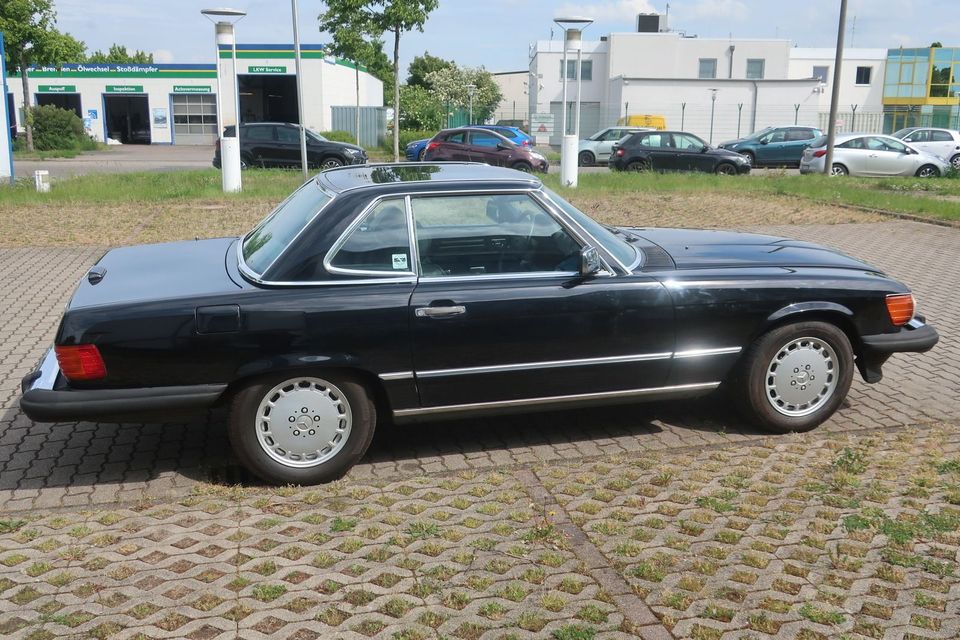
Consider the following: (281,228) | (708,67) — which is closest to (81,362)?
(281,228)

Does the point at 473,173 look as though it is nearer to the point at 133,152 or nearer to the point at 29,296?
the point at 29,296

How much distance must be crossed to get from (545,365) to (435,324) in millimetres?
665

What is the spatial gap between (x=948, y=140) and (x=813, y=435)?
92.9 ft

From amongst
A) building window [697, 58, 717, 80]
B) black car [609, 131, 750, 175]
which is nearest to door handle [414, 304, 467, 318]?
black car [609, 131, 750, 175]

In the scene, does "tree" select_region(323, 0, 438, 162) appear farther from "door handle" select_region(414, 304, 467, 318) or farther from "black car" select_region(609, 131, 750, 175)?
"door handle" select_region(414, 304, 467, 318)

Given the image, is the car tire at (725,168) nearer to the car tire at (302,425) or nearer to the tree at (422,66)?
the car tire at (302,425)

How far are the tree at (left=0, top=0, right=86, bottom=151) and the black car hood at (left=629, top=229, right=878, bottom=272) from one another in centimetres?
3334

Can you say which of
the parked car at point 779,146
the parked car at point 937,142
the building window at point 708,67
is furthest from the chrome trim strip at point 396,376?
the building window at point 708,67

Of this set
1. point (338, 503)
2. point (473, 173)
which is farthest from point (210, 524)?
point (473, 173)

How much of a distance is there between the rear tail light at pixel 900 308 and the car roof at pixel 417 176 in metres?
2.26

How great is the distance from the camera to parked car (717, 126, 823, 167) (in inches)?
1278

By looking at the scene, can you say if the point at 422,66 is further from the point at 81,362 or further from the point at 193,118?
the point at 81,362

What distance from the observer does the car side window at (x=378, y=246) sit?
15.9ft

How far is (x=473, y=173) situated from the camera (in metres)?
5.51
